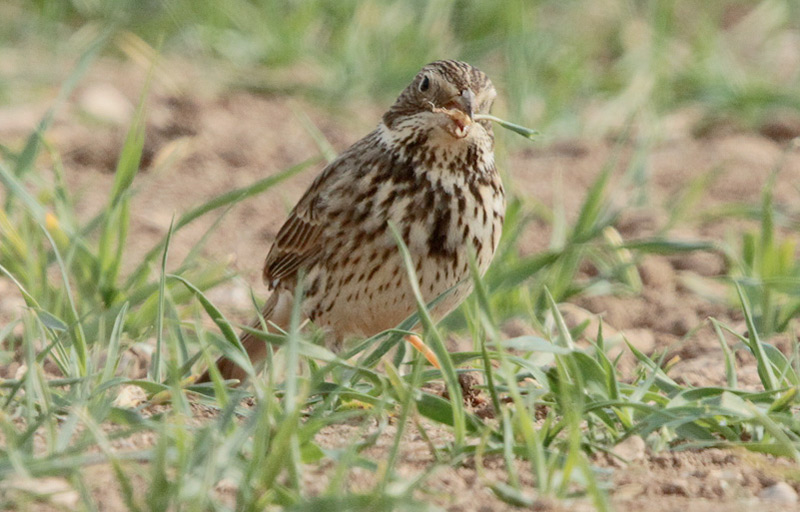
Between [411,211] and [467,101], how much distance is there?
1.26 ft

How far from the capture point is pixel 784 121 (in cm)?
801

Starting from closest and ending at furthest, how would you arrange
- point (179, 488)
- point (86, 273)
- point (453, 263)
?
point (179, 488) < point (453, 263) < point (86, 273)

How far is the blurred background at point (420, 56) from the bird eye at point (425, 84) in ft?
8.86

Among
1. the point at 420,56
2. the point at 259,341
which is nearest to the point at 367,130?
the point at 420,56

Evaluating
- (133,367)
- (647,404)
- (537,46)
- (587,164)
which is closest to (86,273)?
(133,367)

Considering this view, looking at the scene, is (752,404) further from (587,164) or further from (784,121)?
(784,121)

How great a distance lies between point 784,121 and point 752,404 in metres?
4.87

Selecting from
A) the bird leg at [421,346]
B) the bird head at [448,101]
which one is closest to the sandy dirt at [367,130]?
the bird leg at [421,346]

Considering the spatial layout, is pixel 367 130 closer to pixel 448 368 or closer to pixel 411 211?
pixel 411 211

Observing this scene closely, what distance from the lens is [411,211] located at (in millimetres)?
4383

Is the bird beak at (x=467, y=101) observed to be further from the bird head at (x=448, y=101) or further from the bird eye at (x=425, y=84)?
the bird eye at (x=425, y=84)

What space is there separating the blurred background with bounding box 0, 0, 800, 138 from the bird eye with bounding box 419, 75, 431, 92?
8.86 feet

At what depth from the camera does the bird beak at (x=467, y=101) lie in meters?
4.35

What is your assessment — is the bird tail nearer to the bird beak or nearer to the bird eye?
the bird eye
